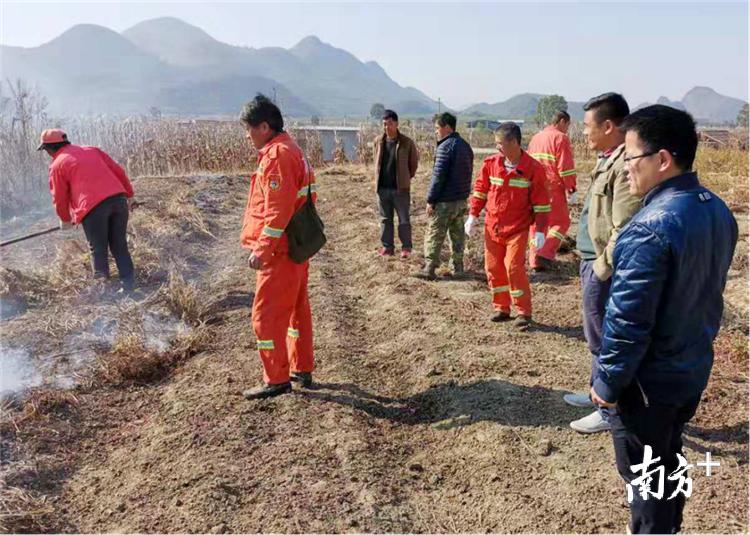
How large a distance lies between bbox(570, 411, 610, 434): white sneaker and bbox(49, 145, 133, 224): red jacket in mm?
4968

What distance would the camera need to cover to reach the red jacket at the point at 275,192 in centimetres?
363

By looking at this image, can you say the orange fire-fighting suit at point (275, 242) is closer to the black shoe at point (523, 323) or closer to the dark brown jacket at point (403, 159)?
the black shoe at point (523, 323)

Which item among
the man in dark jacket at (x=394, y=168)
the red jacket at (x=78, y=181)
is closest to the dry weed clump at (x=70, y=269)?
the red jacket at (x=78, y=181)

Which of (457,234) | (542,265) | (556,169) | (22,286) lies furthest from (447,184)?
(22,286)

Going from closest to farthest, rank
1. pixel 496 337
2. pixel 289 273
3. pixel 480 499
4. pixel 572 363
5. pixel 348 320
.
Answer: pixel 480 499, pixel 289 273, pixel 572 363, pixel 496 337, pixel 348 320

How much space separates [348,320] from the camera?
19.0ft

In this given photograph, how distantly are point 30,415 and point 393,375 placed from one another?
2487 millimetres

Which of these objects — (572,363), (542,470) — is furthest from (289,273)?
(572,363)

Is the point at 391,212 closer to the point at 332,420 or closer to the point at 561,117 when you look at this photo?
the point at 561,117

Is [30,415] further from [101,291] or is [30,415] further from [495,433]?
[495,433]

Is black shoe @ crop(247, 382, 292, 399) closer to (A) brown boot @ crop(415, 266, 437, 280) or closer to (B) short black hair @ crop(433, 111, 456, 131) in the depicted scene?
(A) brown boot @ crop(415, 266, 437, 280)

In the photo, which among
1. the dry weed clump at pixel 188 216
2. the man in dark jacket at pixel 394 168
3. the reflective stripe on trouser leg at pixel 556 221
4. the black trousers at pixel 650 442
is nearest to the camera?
the black trousers at pixel 650 442

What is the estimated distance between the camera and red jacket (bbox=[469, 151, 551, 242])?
4.91m

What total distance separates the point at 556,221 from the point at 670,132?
4945mm
